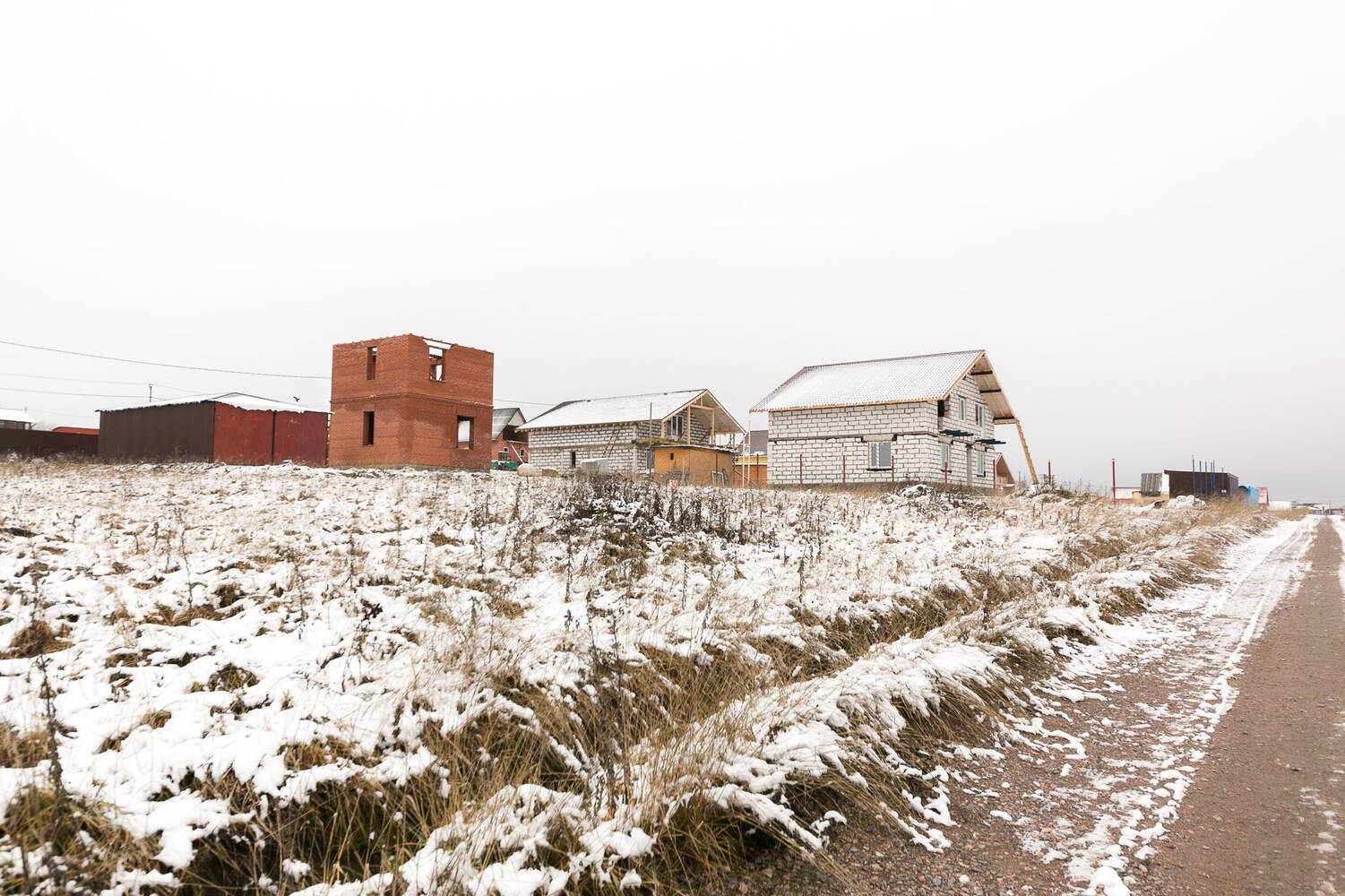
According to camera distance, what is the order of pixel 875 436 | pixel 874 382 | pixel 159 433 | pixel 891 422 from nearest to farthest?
pixel 159 433 → pixel 891 422 → pixel 875 436 → pixel 874 382

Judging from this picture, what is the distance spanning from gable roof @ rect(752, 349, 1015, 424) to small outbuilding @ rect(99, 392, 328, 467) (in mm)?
22092

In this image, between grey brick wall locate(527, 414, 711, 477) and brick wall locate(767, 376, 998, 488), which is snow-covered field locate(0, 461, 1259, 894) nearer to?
brick wall locate(767, 376, 998, 488)

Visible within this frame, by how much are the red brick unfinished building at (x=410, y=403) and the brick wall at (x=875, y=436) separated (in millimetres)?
14524

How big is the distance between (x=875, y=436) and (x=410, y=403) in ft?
65.8

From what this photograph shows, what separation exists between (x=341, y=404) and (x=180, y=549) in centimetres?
2076

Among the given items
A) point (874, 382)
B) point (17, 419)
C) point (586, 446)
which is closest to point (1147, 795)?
point (874, 382)

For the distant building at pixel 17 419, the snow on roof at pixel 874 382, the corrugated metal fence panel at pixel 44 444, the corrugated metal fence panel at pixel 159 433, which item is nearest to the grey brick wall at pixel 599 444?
the snow on roof at pixel 874 382

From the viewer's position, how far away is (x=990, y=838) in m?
2.97

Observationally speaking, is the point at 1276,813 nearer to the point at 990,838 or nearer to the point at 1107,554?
the point at 990,838

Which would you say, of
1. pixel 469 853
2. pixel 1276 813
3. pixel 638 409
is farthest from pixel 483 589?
pixel 638 409

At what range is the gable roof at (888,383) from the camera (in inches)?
1123

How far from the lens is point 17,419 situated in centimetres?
5219

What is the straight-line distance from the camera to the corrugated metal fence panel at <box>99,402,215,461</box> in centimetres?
2634

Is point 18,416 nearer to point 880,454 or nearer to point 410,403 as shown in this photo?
point 410,403
